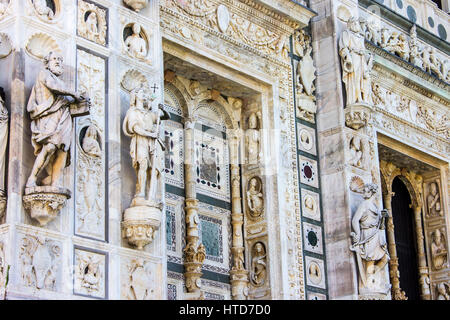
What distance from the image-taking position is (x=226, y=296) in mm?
18453

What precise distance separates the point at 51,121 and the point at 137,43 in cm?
253

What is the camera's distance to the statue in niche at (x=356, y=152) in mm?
20031

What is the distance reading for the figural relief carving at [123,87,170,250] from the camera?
50.4ft

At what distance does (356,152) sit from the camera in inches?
797

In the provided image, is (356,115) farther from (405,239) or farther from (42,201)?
(42,201)

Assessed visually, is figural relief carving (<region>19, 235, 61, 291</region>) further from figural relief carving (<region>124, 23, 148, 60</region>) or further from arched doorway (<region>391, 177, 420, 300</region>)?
arched doorway (<region>391, 177, 420, 300</region>)

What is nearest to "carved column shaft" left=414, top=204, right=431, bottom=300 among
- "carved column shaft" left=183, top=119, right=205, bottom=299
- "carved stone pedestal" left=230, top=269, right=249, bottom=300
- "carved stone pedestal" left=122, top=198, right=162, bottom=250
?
"carved stone pedestal" left=230, top=269, right=249, bottom=300

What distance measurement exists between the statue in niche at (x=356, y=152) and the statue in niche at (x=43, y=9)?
21.8ft

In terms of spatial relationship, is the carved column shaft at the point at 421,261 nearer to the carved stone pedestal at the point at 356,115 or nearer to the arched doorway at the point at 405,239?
the arched doorway at the point at 405,239

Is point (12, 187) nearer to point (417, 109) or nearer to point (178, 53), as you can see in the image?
point (178, 53)

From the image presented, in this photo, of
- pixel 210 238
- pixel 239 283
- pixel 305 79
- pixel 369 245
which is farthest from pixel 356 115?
pixel 239 283

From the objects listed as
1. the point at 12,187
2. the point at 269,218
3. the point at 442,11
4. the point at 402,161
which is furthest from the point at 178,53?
the point at 442,11

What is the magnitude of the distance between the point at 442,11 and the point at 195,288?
10218 mm

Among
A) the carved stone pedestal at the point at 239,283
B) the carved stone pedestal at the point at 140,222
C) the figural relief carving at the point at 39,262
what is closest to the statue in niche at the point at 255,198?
the carved stone pedestal at the point at 239,283
